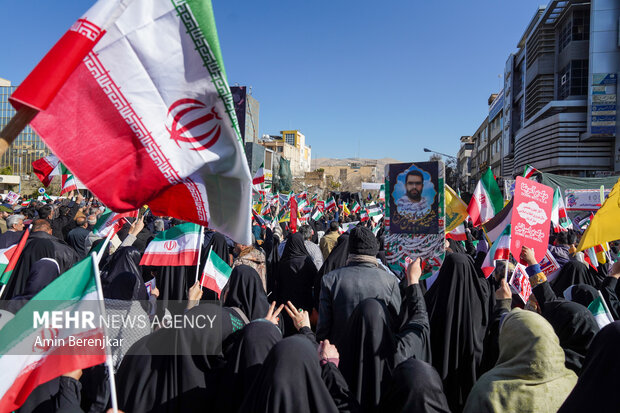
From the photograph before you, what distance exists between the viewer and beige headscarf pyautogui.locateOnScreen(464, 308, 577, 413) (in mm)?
1888

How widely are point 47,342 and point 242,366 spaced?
0.91m

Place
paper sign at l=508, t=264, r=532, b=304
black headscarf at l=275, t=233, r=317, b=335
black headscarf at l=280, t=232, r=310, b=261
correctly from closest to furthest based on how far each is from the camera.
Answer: paper sign at l=508, t=264, r=532, b=304 → black headscarf at l=275, t=233, r=317, b=335 → black headscarf at l=280, t=232, r=310, b=261

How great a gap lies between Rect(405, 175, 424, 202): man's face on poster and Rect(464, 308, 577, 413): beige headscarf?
8.01 ft

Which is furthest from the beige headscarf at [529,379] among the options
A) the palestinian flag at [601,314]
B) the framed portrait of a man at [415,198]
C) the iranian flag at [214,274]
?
the iranian flag at [214,274]

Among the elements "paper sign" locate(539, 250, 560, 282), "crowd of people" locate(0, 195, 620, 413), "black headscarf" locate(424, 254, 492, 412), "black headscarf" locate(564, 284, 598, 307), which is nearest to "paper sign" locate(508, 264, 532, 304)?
"crowd of people" locate(0, 195, 620, 413)

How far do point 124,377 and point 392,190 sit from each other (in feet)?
Answer: 10.3

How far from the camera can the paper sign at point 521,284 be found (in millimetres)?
3299

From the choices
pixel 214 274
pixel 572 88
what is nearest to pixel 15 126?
pixel 214 274

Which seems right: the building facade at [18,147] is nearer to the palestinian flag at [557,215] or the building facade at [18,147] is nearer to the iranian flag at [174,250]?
→ the iranian flag at [174,250]

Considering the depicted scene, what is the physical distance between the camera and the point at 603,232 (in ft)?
13.3

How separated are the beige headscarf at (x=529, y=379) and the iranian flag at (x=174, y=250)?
3.23 metres

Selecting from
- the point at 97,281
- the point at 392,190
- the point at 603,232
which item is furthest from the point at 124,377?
the point at 603,232

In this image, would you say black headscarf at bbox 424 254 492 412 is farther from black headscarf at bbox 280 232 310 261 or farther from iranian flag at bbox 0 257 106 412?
black headscarf at bbox 280 232 310 261

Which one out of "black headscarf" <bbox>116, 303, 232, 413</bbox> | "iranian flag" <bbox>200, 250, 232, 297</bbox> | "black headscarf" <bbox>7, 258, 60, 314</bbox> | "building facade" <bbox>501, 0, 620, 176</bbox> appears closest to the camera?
"black headscarf" <bbox>116, 303, 232, 413</bbox>
